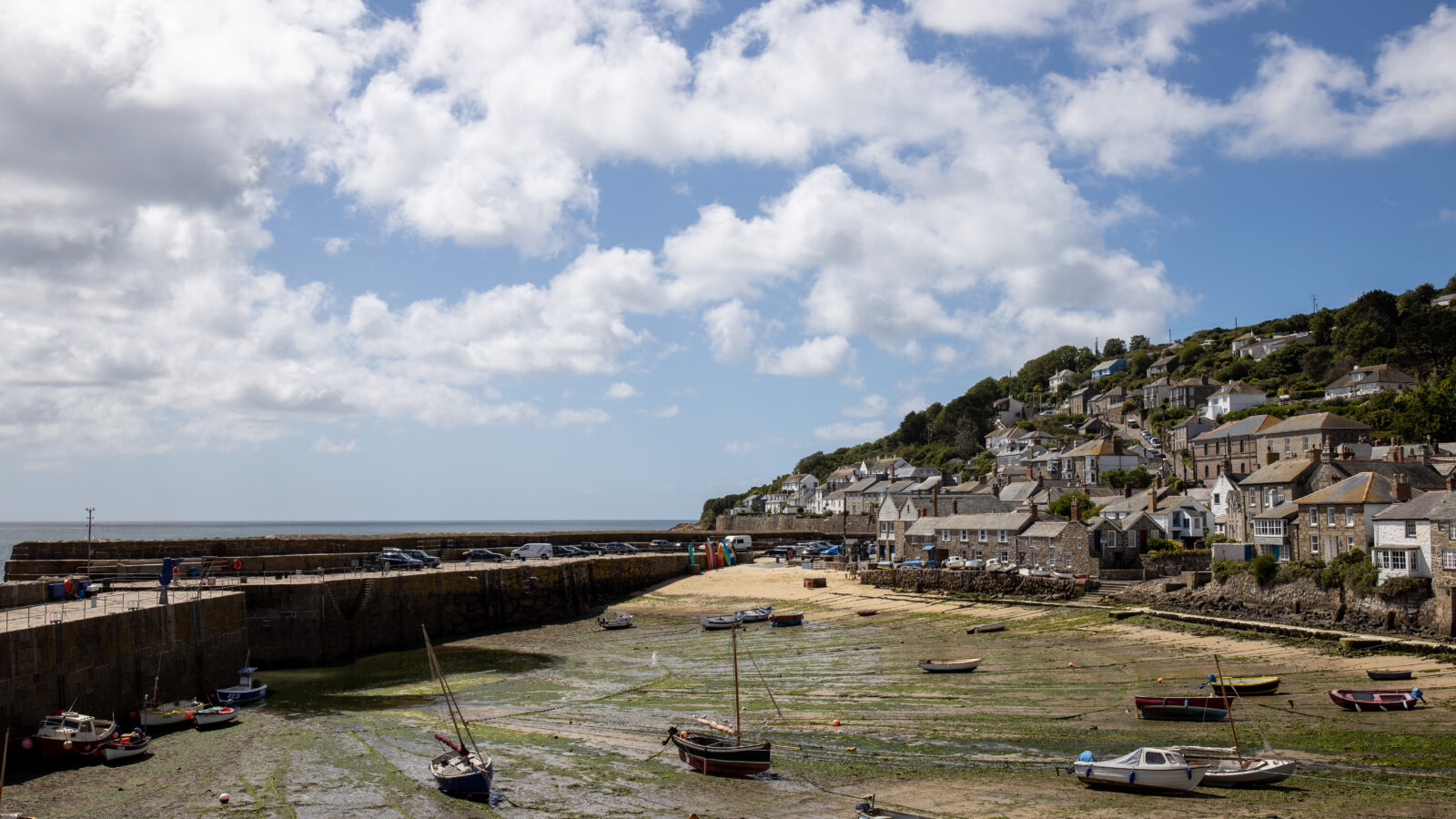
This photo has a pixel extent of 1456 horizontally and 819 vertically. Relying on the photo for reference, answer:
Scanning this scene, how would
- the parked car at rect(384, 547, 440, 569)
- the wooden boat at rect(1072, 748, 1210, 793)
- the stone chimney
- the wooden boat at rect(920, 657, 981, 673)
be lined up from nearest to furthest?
the wooden boat at rect(1072, 748, 1210, 793), the wooden boat at rect(920, 657, 981, 673), the stone chimney, the parked car at rect(384, 547, 440, 569)

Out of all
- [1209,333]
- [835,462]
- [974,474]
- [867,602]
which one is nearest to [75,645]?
[867,602]

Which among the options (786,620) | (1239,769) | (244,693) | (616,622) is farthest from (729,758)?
(616,622)

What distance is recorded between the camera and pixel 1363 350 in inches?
4756

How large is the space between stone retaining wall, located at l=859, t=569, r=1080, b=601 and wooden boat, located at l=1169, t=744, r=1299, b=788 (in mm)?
31077

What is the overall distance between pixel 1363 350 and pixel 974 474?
173 feet

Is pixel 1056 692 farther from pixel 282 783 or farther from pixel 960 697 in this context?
pixel 282 783

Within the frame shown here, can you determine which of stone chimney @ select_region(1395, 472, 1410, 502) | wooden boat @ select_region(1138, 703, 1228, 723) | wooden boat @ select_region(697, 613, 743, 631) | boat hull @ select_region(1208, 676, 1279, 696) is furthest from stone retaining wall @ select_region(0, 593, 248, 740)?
stone chimney @ select_region(1395, 472, 1410, 502)

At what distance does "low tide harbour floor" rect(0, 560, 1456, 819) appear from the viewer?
840 inches

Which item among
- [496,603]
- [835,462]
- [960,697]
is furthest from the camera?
[835,462]

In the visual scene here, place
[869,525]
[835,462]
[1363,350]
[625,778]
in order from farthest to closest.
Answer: [835,462], [1363,350], [869,525], [625,778]

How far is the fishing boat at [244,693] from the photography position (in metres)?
33.3

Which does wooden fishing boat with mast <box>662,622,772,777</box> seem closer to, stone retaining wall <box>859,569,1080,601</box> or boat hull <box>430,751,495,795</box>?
boat hull <box>430,751,495,795</box>

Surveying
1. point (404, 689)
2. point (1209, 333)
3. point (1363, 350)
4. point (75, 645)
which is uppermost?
point (1209, 333)

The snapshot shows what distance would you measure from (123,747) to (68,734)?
4.56 ft
